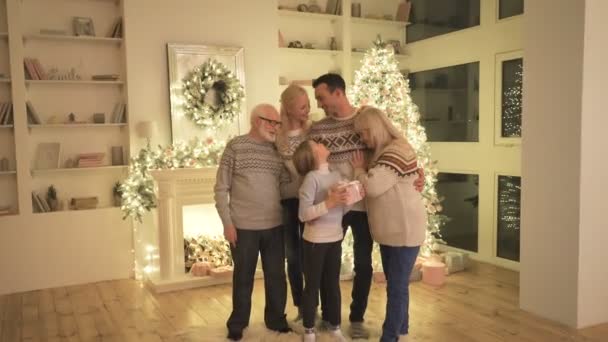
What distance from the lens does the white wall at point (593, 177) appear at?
3400mm

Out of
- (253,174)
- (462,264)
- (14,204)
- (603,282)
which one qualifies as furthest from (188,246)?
(603,282)

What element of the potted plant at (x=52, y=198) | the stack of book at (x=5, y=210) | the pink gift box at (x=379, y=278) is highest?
the potted plant at (x=52, y=198)

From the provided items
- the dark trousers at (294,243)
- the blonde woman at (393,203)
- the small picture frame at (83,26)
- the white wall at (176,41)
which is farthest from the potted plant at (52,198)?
the blonde woman at (393,203)

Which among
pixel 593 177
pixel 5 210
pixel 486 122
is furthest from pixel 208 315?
pixel 486 122

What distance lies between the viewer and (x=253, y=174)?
10.4 feet

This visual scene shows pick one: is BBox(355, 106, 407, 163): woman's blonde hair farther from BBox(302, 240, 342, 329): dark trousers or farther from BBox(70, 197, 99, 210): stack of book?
BBox(70, 197, 99, 210): stack of book

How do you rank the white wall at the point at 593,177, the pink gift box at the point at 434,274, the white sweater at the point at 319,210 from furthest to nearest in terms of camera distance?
the pink gift box at the point at 434,274 < the white wall at the point at 593,177 < the white sweater at the point at 319,210

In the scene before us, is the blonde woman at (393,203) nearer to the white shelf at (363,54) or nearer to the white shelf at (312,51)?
the white shelf at (312,51)

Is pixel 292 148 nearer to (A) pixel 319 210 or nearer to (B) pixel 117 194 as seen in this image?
(A) pixel 319 210

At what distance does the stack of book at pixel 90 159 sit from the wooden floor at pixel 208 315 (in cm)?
112

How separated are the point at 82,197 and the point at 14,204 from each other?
1.90 feet

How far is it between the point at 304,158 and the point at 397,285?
0.88 metres

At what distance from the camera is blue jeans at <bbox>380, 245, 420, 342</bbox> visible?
2.95 metres

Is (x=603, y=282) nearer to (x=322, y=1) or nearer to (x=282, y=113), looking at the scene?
(x=282, y=113)
